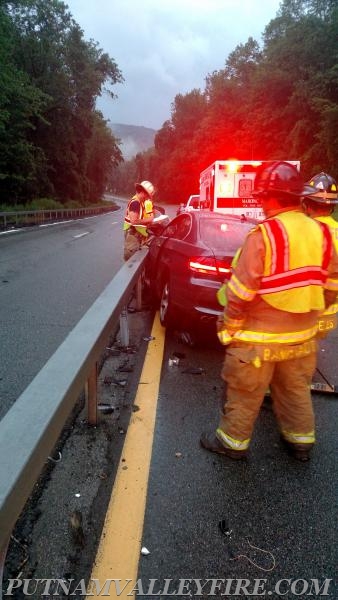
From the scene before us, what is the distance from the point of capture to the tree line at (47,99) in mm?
Result: 27109

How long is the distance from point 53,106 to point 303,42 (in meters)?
22.5

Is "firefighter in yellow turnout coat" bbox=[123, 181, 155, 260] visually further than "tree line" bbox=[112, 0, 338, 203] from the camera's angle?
No

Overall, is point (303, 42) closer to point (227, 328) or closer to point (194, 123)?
point (227, 328)

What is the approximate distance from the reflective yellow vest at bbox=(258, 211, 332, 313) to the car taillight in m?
2.10

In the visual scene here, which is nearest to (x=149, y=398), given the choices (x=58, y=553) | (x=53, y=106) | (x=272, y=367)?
(x=272, y=367)

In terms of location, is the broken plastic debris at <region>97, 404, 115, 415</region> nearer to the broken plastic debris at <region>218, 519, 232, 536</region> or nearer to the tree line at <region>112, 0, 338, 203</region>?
the broken plastic debris at <region>218, 519, 232, 536</region>

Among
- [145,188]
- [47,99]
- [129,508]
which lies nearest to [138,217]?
[145,188]

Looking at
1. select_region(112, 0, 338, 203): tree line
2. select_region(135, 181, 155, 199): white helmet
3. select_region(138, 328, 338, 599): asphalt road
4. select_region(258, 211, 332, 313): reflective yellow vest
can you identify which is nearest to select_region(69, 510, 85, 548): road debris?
select_region(138, 328, 338, 599): asphalt road

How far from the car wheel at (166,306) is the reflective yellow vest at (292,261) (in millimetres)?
2755

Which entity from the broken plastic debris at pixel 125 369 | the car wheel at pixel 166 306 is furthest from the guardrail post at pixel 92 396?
the car wheel at pixel 166 306

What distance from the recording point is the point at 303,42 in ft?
138

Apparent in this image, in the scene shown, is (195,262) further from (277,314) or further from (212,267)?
(277,314)

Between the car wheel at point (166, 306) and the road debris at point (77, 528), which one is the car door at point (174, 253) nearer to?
the car wheel at point (166, 306)

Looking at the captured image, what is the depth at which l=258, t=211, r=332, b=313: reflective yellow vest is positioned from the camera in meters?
2.68
